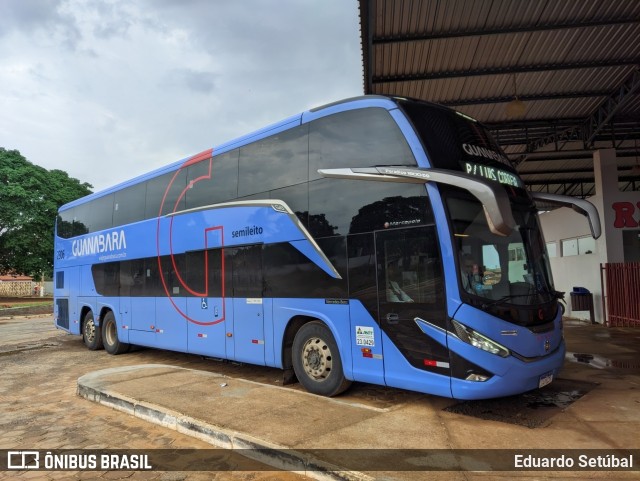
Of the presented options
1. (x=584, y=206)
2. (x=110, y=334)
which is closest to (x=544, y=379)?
(x=584, y=206)

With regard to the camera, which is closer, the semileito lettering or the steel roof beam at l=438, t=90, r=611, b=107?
the semileito lettering

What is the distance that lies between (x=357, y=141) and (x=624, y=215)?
495 inches

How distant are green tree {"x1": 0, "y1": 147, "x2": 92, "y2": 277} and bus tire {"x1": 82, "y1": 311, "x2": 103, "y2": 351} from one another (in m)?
24.9

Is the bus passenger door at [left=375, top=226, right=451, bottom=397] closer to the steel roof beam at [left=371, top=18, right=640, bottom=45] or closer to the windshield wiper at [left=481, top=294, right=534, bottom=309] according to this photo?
the windshield wiper at [left=481, top=294, right=534, bottom=309]

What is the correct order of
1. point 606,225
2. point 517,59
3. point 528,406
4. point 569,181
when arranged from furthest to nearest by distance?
point 569,181 < point 606,225 < point 517,59 < point 528,406

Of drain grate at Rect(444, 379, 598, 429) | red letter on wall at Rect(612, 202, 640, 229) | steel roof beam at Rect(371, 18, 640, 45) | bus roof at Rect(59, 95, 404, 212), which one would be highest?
steel roof beam at Rect(371, 18, 640, 45)

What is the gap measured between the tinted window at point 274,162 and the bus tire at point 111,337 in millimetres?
6308

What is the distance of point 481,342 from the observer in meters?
5.04

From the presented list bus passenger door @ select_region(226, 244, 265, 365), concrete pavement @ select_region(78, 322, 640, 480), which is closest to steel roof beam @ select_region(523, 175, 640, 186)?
concrete pavement @ select_region(78, 322, 640, 480)

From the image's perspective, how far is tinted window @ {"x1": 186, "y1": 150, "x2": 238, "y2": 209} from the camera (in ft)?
27.2

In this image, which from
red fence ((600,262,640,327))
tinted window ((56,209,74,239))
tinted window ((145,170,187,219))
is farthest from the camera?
tinted window ((56,209,74,239))

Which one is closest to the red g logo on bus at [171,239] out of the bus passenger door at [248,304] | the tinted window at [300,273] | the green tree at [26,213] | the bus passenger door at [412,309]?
the bus passenger door at [248,304]

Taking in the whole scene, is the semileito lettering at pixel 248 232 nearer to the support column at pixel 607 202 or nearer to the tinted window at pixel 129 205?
the tinted window at pixel 129 205

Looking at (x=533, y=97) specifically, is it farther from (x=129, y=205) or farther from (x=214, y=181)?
(x=129, y=205)
